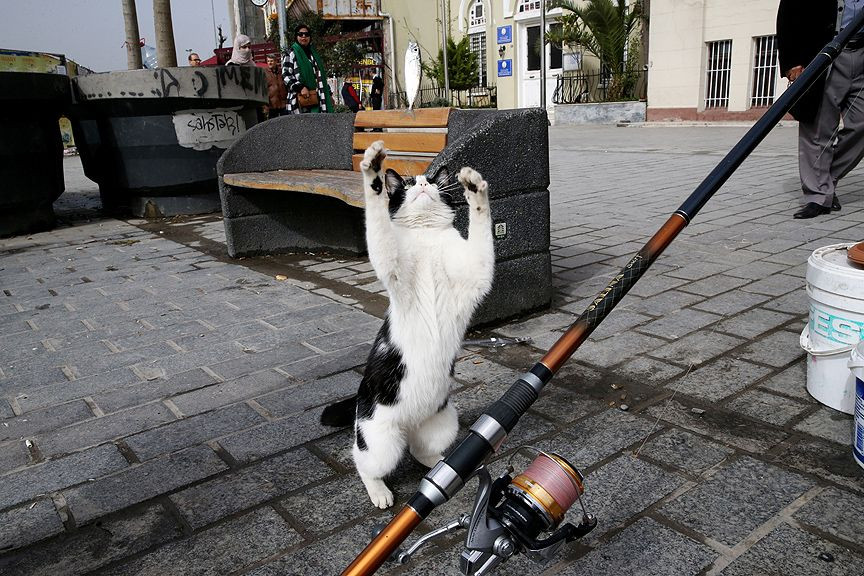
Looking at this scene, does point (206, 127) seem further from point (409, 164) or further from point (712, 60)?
point (712, 60)

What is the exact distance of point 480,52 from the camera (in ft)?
89.6

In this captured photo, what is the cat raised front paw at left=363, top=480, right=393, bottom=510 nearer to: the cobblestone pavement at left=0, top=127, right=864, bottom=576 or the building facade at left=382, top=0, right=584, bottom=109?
the cobblestone pavement at left=0, top=127, right=864, bottom=576

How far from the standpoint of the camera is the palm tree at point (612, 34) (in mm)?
18906

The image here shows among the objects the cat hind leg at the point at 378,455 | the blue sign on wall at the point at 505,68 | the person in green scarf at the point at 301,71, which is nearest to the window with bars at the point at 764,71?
the blue sign on wall at the point at 505,68

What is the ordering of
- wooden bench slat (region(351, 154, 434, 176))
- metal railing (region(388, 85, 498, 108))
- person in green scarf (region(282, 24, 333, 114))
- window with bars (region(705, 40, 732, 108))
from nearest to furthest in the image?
wooden bench slat (region(351, 154, 434, 176)) < person in green scarf (region(282, 24, 333, 114)) < window with bars (region(705, 40, 732, 108)) < metal railing (region(388, 85, 498, 108))

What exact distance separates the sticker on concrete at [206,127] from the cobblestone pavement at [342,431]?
2.43 metres

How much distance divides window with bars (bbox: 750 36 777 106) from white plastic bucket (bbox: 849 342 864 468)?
1564 centimetres

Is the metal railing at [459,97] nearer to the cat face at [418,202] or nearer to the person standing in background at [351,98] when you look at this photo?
the person standing in background at [351,98]

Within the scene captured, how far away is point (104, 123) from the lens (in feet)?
25.3

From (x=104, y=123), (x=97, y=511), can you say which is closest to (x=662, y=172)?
(x=104, y=123)

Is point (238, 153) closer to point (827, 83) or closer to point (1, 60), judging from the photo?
point (827, 83)

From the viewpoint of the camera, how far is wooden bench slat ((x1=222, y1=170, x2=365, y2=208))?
4387 mm

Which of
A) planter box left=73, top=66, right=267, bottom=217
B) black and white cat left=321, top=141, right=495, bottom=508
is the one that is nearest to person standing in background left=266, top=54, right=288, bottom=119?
planter box left=73, top=66, right=267, bottom=217

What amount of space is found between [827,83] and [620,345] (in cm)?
377
